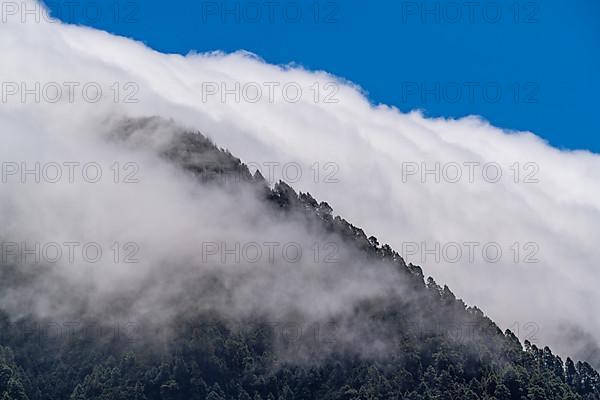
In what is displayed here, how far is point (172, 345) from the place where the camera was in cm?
18462

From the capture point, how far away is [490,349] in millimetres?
197000

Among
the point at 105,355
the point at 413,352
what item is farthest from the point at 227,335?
the point at 413,352

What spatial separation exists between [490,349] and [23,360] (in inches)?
3789

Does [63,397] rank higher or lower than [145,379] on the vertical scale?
lower

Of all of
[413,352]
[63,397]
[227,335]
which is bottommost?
[63,397]

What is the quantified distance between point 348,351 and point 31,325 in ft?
219

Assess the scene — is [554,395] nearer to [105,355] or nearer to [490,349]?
A: [490,349]

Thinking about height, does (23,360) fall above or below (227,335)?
below

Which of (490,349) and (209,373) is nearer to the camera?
(209,373)

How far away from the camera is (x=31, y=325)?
643ft

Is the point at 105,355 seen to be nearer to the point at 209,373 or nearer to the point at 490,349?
the point at 209,373

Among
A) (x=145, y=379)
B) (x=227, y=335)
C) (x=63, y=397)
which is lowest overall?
(x=63, y=397)

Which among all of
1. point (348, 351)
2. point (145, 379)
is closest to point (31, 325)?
point (145, 379)

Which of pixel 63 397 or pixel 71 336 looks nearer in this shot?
pixel 63 397
